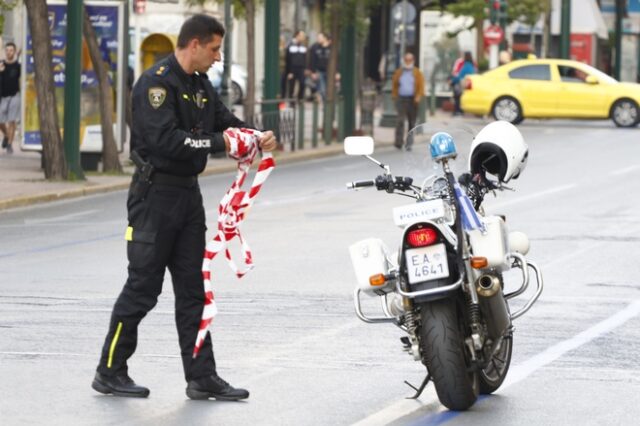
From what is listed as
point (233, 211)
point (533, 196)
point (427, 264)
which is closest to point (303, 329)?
point (233, 211)

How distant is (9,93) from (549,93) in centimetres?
1683

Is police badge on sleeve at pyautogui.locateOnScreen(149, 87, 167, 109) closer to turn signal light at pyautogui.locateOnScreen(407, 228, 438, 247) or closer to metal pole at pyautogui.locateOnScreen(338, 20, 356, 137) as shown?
turn signal light at pyautogui.locateOnScreen(407, 228, 438, 247)

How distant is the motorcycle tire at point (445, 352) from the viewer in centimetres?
827

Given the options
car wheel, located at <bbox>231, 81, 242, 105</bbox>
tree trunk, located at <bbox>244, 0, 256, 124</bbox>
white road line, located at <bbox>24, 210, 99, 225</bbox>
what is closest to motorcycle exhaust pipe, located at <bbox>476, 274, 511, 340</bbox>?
white road line, located at <bbox>24, 210, 99, 225</bbox>

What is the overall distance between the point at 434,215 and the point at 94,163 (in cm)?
1845

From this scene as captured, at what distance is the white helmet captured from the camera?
892 centimetres

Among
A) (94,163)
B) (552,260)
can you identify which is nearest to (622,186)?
(94,163)

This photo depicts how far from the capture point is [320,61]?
48469 mm

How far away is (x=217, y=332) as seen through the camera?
441 inches

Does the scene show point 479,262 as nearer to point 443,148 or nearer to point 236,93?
point 443,148

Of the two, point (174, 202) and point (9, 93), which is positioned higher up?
point (174, 202)

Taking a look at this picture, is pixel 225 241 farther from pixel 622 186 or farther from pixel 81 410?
pixel 622 186

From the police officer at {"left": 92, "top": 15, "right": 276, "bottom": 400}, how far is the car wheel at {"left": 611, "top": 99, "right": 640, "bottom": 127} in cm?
3398

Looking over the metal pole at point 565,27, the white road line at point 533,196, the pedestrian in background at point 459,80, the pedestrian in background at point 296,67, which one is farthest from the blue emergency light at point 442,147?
the metal pole at point 565,27
